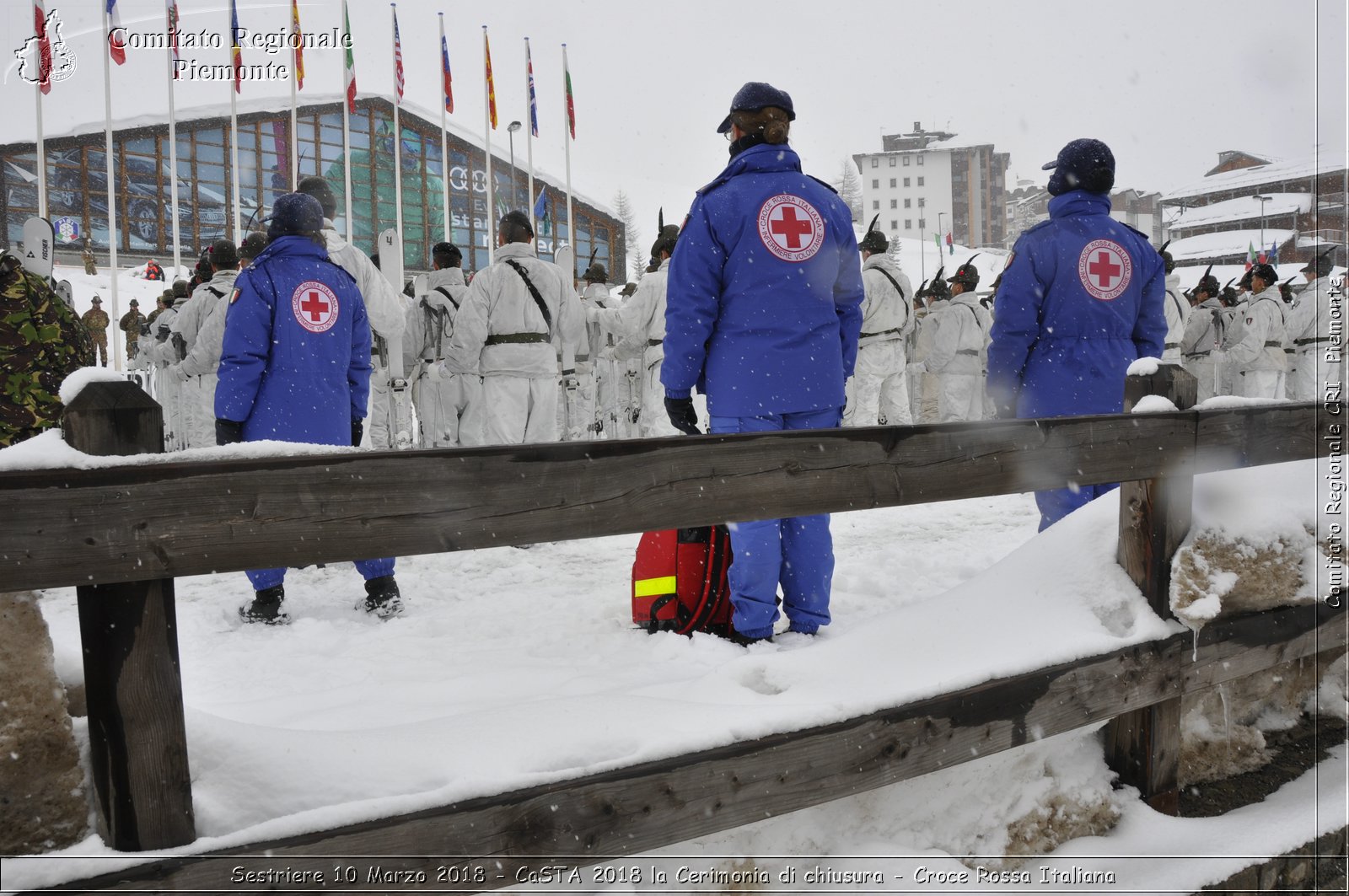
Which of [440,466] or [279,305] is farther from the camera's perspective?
[279,305]

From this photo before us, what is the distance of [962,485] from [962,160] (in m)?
100

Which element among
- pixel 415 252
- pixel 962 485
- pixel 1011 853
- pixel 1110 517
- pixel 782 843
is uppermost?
pixel 415 252

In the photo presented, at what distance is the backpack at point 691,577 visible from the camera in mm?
3928

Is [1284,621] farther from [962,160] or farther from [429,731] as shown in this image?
[962,160]

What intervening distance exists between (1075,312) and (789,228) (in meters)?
1.67

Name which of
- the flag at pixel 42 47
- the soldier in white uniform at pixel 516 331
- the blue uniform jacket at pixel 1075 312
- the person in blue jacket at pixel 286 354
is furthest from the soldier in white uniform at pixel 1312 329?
the flag at pixel 42 47

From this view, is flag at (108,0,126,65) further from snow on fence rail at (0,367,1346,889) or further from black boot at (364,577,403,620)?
snow on fence rail at (0,367,1346,889)

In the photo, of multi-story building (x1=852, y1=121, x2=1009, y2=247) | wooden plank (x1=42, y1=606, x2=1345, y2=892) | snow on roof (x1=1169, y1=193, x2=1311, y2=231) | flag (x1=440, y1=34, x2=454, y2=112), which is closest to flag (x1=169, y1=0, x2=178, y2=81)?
flag (x1=440, y1=34, x2=454, y2=112)

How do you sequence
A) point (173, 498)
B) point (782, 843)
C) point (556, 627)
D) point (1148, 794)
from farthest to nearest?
point (556, 627), point (1148, 794), point (782, 843), point (173, 498)

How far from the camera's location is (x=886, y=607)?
187 inches

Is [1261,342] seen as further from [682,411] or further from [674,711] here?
[674,711]

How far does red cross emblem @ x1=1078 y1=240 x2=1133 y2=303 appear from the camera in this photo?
14.6 ft

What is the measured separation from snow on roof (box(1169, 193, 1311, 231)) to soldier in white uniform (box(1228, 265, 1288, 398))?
149 feet

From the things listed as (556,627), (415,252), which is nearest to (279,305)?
(556,627)
